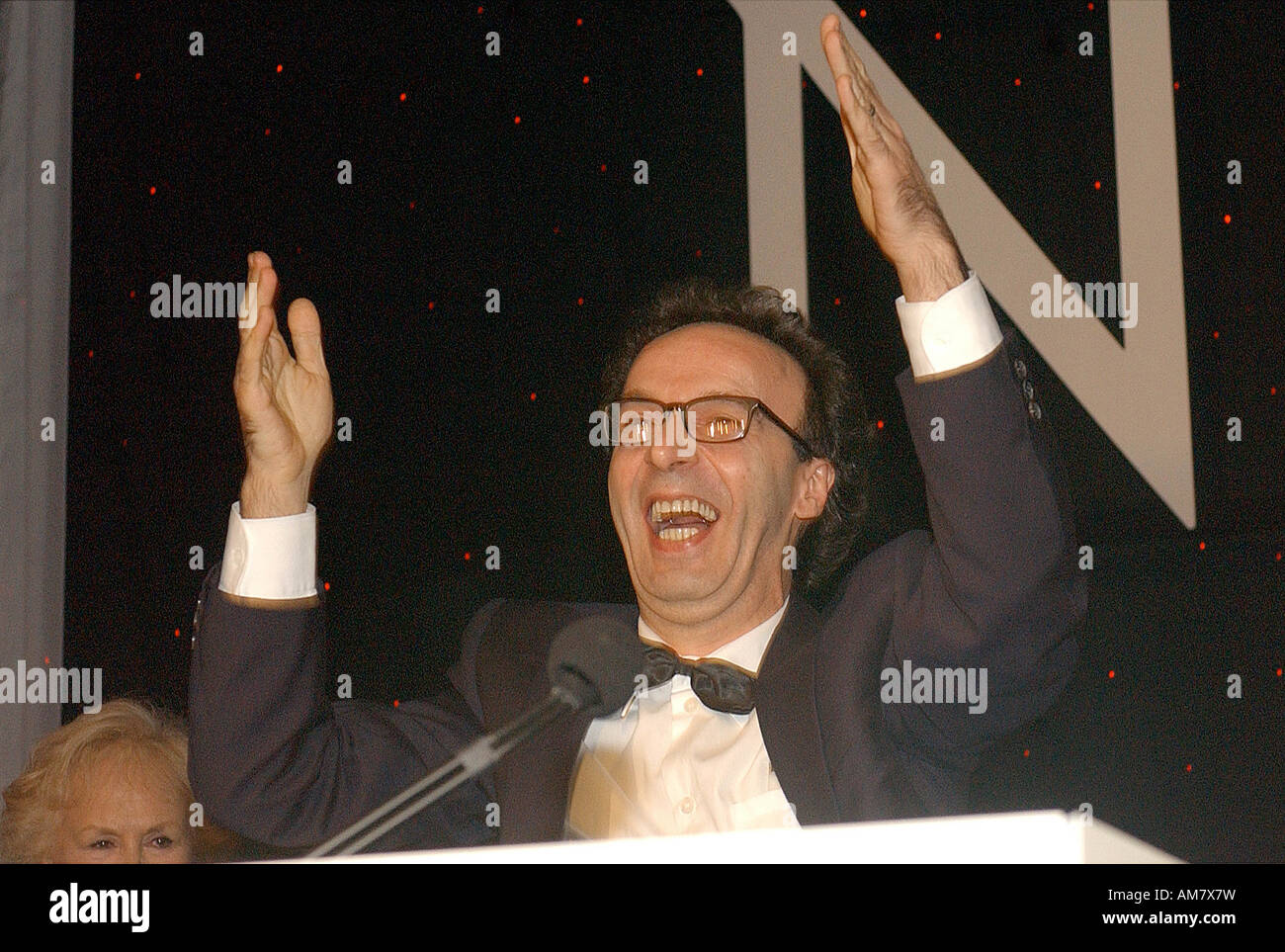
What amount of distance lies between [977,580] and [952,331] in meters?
0.32

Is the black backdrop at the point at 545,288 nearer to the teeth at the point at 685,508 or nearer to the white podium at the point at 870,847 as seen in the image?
the teeth at the point at 685,508

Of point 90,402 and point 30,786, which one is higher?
point 90,402

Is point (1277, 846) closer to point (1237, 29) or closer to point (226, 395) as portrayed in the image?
point (1237, 29)

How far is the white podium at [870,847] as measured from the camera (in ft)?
2.49

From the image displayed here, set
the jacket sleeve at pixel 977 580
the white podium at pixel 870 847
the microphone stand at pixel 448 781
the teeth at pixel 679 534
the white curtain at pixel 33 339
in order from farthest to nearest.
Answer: the white curtain at pixel 33 339
the teeth at pixel 679 534
the jacket sleeve at pixel 977 580
the microphone stand at pixel 448 781
the white podium at pixel 870 847

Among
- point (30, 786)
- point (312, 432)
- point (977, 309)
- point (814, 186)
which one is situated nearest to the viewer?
point (977, 309)

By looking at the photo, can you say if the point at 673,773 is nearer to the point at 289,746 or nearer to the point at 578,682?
the point at 289,746

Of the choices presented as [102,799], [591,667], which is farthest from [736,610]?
[102,799]

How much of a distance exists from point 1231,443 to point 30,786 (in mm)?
1999

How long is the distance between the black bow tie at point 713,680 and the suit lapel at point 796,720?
20 millimetres

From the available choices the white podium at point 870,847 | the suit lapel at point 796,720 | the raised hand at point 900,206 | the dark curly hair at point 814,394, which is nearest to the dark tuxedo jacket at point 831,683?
the suit lapel at point 796,720

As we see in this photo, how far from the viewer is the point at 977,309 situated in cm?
170
